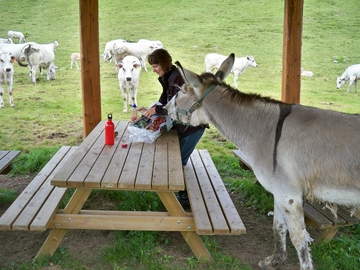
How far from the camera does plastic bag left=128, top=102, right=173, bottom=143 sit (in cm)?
385

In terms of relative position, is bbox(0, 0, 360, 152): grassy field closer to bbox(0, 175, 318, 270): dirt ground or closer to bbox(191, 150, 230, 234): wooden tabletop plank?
bbox(191, 150, 230, 234): wooden tabletop plank

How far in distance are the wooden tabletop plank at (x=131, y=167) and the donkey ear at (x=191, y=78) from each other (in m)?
0.87

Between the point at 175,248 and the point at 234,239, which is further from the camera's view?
the point at 234,239

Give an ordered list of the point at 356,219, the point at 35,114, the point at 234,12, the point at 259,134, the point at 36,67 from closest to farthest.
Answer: the point at 259,134 → the point at 356,219 → the point at 35,114 → the point at 36,67 → the point at 234,12

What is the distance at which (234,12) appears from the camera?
1236 cm

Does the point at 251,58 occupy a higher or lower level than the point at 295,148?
higher

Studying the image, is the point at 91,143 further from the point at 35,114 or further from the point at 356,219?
the point at 35,114

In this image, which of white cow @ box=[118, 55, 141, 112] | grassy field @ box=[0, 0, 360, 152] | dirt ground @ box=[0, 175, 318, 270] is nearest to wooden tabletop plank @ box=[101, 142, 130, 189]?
dirt ground @ box=[0, 175, 318, 270]

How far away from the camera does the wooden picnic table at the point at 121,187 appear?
2756 millimetres

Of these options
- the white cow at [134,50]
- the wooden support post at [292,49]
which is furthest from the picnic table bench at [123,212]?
the white cow at [134,50]

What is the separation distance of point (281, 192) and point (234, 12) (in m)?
10.9

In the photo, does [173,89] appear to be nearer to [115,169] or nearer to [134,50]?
[115,169]

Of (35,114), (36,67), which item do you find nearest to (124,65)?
(35,114)

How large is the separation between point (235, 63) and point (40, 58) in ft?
19.8
